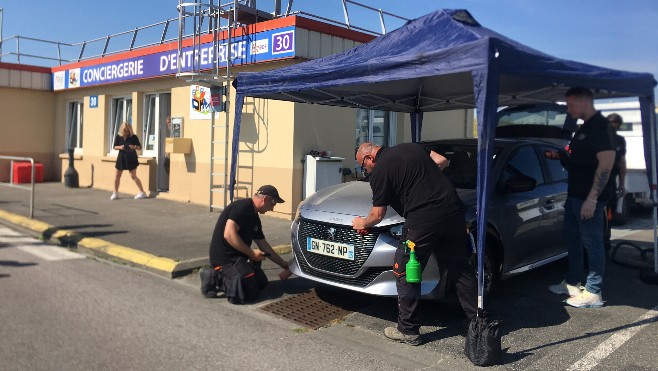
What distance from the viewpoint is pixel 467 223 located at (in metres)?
4.67

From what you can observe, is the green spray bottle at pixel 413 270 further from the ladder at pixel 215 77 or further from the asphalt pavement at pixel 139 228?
the ladder at pixel 215 77

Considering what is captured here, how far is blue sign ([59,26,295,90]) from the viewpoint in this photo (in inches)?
382

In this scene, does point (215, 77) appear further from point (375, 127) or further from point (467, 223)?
point (467, 223)

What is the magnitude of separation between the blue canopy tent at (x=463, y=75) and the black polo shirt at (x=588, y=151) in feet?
1.14

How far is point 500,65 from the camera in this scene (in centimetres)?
403

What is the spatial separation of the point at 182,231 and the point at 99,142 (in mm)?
7772

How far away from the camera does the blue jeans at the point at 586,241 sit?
16.9 ft

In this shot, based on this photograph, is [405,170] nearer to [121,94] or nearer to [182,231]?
[182,231]

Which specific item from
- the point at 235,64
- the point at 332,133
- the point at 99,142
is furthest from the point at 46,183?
the point at 332,133

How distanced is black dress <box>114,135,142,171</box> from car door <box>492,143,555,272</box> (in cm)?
948

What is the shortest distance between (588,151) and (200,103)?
8.53m

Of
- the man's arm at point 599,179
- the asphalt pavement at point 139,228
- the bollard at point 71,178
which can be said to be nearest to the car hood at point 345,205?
the man's arm at point 599,179

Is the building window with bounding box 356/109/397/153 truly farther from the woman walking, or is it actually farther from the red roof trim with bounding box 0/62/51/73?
the red roof trim with bounding box 0/62/51/73

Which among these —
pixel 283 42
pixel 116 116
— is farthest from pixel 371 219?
pixel 116 116
